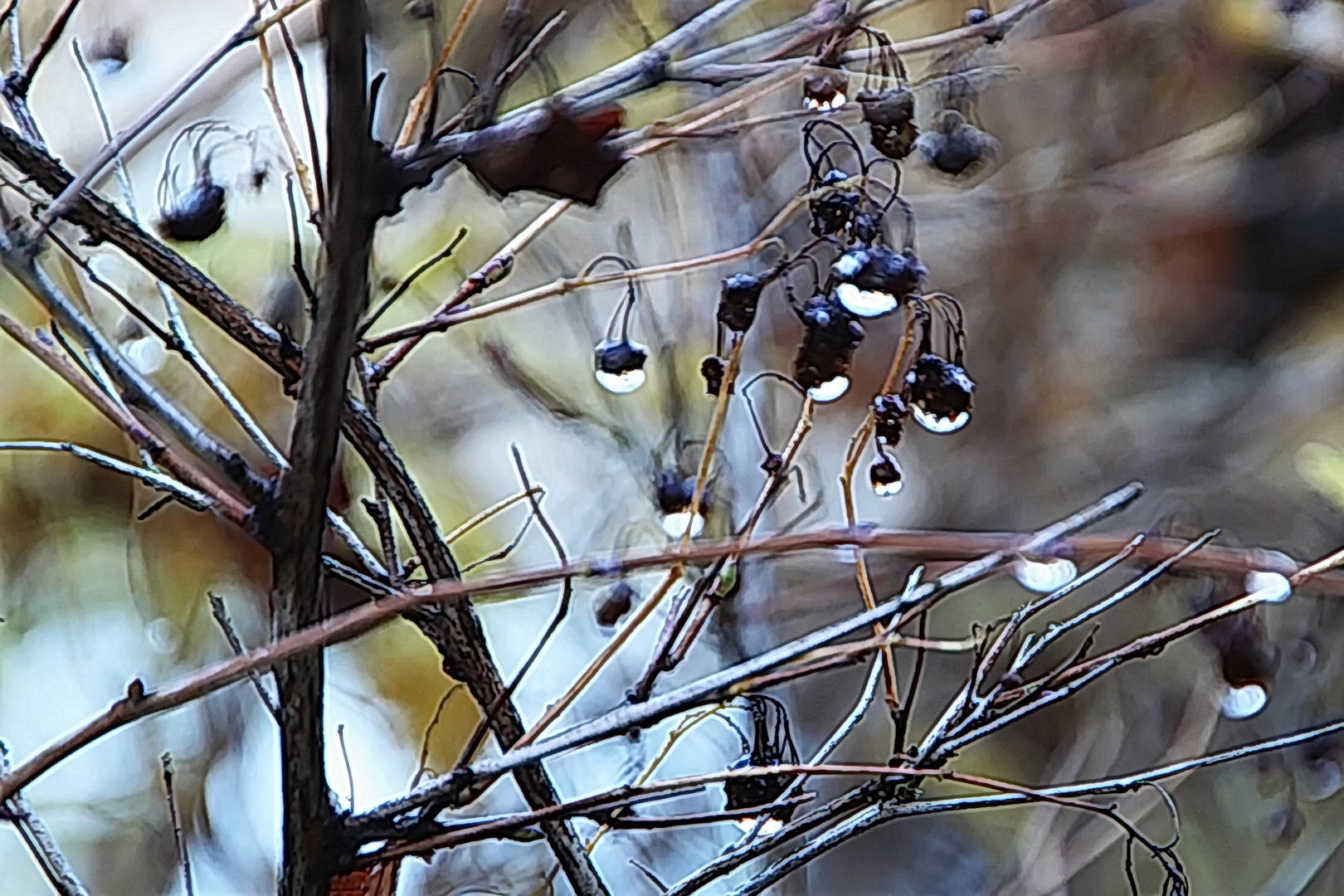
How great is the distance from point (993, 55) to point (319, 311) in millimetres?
864

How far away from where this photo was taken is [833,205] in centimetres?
48

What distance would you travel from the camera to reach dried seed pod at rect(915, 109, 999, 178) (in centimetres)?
60

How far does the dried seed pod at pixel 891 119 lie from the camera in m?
0.48

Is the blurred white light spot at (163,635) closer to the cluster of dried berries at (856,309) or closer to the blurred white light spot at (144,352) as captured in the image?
the blurred white light spot at (144,352)

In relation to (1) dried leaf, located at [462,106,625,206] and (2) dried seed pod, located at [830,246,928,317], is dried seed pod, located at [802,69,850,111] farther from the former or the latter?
(1) dried leaf, located at [462,106,625,206]

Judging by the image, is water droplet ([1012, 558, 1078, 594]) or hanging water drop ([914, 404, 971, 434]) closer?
water droplet ([1012, 558, 1078, 594])

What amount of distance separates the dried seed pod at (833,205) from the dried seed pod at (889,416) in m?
0.07

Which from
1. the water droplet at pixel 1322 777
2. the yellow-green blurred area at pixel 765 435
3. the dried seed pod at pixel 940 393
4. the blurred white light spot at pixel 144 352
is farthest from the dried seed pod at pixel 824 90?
the water droplet at pixel 1322 777

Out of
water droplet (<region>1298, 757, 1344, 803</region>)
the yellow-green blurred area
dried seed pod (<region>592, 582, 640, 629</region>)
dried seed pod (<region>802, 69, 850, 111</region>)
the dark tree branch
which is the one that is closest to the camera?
the dark tree branch

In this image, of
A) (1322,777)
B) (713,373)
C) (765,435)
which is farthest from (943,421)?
(1322,777)

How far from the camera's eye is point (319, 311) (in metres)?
0.27

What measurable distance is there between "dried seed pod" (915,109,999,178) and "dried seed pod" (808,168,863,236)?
134 mm

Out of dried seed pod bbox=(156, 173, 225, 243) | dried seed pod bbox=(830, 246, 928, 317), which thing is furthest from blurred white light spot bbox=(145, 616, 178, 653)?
dried seed pod bbox=(830, 246, 928, 317)

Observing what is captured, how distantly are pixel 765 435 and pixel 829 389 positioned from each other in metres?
0.69
